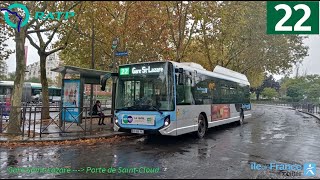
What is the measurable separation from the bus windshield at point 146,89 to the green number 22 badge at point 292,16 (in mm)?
4863

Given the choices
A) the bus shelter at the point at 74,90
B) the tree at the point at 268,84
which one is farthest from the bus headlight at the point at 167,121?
the tree at the point at 268,84

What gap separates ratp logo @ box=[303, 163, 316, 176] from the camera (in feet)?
22.5

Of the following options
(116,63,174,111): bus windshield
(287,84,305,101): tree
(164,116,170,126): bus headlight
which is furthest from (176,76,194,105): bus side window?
(287,84,305,101): tree

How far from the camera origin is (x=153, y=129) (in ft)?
33.3

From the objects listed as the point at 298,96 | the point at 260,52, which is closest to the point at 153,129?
the point at 260,52

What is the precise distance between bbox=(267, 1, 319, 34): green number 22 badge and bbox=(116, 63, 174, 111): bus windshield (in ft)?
16.0

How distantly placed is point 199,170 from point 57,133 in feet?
24.2

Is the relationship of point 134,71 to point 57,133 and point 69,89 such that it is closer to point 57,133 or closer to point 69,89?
point 57,133

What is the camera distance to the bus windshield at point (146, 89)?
10195 millimetres

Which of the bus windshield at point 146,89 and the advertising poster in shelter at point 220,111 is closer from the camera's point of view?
the bus windshield at point 146,89

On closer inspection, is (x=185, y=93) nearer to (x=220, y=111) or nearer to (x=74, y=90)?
(x=220, y=111)

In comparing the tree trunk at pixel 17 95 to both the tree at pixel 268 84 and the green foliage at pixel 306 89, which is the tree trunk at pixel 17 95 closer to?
the green foliage at pixel 306 89

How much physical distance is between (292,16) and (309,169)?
12.6ft

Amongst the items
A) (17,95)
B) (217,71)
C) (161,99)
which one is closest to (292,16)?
(161,99)
